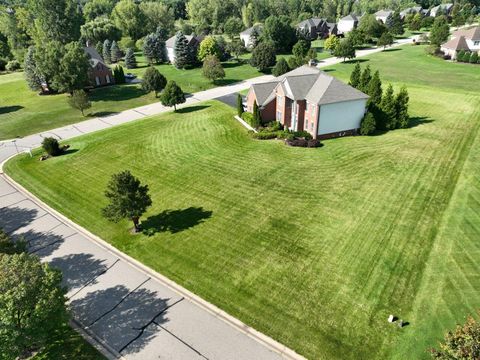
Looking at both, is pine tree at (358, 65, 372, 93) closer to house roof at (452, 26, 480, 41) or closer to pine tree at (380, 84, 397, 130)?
pine tree at (380, 84, 397, 130)

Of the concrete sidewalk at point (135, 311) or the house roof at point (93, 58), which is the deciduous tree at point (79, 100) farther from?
the concrete sidewalk at point (135, 311)

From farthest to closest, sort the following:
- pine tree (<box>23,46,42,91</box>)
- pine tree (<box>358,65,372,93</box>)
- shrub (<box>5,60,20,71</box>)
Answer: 1. shrub (<box>5,60,20,71</box>)
2. pine tree (<box>23,46,42,91</box>)
3. pine tree (<box>358,65,372,93</box>)

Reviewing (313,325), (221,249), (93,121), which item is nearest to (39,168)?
(93,121)

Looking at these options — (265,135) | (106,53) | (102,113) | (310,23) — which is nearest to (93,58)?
(102,113)

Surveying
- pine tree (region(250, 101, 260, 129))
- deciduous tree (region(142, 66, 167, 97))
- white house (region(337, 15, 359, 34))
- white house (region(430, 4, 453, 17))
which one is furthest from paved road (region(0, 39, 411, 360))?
white house (region(430, 4, 453, 17))

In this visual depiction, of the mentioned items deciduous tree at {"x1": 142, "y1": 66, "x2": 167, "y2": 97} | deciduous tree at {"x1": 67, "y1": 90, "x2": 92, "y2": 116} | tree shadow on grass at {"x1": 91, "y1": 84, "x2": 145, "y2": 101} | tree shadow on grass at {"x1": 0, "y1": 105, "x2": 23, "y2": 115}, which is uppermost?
deciduous tree at {"x1": 142, "y1": 66, "x2": 167, "y2": 97}

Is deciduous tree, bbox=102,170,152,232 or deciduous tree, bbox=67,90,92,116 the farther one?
deciduous tree, bbox=67,90,92,116

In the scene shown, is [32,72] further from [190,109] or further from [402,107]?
[402,107]

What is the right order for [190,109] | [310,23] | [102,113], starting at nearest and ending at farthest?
[190,109]
[102,113]
[310,23]

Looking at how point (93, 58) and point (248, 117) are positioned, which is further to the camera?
point (93, 58)
